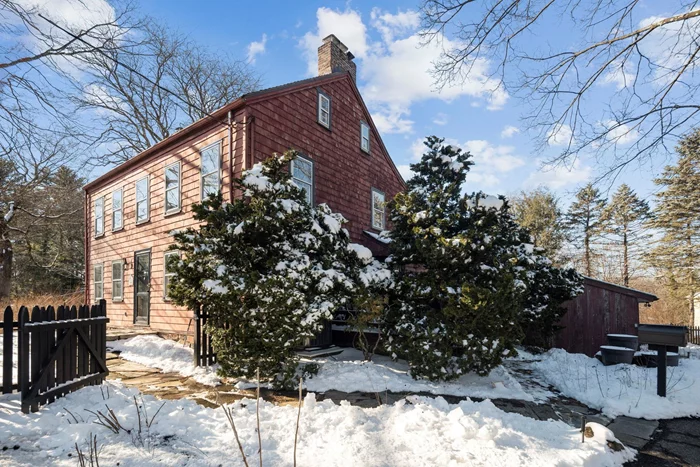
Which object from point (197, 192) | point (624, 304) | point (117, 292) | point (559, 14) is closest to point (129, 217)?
point (117, 292)

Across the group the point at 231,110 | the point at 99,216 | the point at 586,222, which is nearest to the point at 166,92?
the point at 99,216

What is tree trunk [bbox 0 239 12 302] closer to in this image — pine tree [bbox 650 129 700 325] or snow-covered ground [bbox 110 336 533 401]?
snow-covered ground [bbox 110 336 533 401]

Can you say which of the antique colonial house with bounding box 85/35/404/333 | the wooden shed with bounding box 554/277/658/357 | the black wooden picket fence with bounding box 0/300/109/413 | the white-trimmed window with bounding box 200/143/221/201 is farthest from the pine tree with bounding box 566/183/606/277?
the black wooden picket fence with bounding box 0/300/109/413

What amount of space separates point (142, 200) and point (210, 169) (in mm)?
3855

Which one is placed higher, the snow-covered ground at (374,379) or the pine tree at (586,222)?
the pine tree at (586,222)

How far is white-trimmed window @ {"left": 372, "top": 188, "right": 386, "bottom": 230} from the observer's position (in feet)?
43.4

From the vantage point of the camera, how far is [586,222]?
2972 cm

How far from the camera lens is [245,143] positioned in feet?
28.1

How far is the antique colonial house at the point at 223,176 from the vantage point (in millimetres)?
9117

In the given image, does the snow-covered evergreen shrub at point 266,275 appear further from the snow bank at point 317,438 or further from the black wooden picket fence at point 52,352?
the snow bank at point 317,438

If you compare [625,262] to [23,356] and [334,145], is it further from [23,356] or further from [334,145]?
[23,356]

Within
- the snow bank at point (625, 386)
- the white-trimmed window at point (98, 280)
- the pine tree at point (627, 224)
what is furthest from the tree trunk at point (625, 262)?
the white-trimmed window at point (98, 280)

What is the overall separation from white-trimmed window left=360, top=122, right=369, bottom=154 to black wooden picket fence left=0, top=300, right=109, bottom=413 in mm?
9457

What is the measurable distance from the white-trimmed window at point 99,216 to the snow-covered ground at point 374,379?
7923 millimetres
